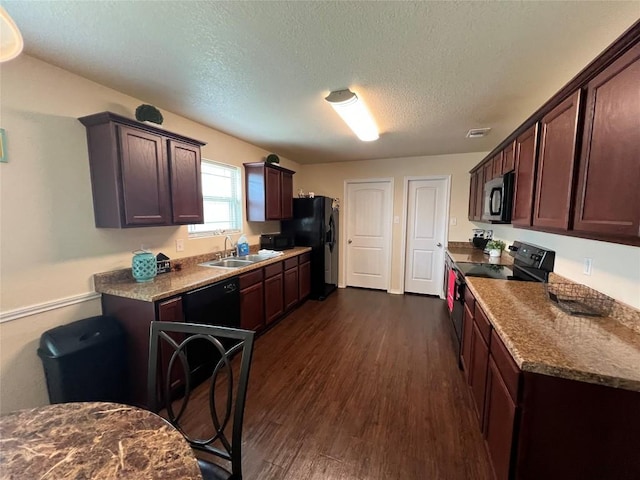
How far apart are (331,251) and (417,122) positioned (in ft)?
8.67

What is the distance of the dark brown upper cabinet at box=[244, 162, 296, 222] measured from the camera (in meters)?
3.61

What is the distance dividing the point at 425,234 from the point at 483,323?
3040 millimetres

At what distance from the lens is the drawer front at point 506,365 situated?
1.11 metres

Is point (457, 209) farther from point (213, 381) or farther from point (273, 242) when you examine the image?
point (213, 381)

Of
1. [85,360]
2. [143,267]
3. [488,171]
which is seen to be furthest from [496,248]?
[85,360]

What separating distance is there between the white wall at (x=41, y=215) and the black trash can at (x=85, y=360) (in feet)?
0.43

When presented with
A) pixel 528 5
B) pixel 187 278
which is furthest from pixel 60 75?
pixel 528 5

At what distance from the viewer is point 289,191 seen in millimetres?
4230

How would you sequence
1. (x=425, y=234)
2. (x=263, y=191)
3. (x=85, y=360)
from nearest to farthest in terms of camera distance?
(x=85, y=360) < (x=263, y=191) < (x=425, y=234)

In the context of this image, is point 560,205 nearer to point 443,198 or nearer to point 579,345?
point 579,345

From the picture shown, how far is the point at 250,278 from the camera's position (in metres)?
2.87

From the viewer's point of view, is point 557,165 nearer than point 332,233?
Yes

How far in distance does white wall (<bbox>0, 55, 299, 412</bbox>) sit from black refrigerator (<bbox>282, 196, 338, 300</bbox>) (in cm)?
264

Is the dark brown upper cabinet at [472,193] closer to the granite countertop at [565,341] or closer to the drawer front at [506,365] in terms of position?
the granite countertop at [565,341]
